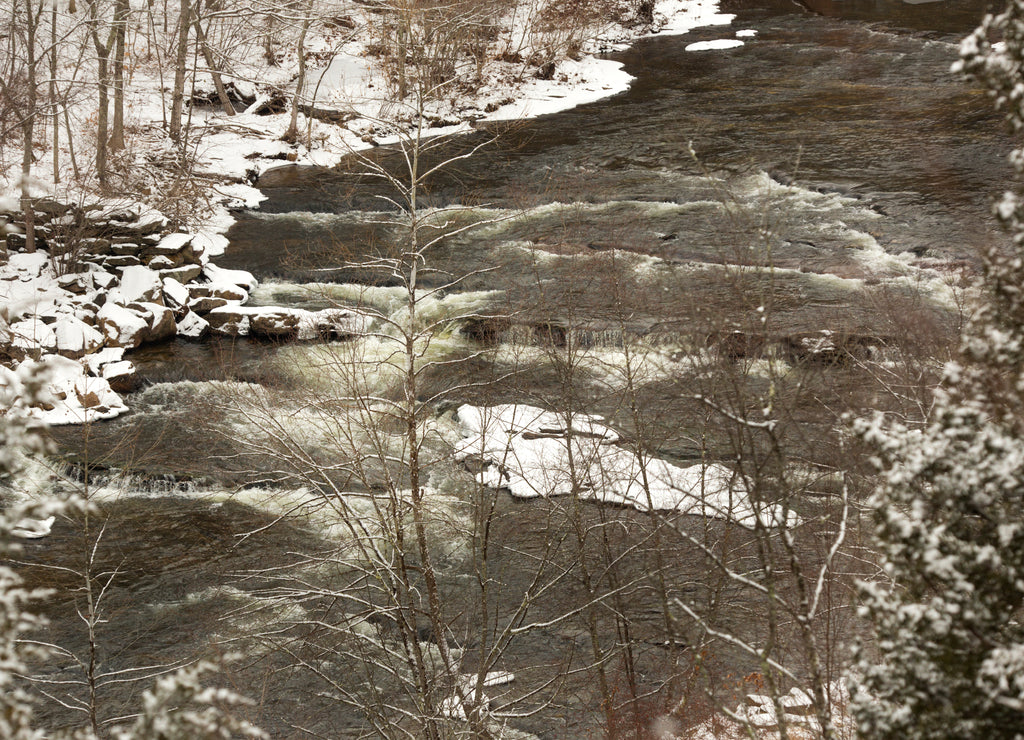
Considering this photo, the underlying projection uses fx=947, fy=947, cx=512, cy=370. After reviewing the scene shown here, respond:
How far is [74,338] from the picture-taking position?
52.7 feet

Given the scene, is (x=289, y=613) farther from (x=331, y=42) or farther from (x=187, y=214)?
(x=331, y=42)

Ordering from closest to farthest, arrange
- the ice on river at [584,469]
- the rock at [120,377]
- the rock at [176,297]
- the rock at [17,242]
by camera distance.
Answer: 1. the ice on river at [584,469]
2. the rock at [120,377]
3. the rock at [176,297]
4. the rock at [17,242]

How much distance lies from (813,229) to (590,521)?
30.5 feet

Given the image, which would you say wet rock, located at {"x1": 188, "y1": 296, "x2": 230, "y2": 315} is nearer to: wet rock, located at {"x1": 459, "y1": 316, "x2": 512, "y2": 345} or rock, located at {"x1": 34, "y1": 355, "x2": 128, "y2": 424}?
rock, located at {"x1": 34, "y1": 355, "x2": 128, "y2": 424}

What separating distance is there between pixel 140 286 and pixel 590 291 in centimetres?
860

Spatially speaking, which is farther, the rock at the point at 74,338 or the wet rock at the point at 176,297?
the wet rock at the point at 176,297

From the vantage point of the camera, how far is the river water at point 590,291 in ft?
33.9

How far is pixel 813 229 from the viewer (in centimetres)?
1825

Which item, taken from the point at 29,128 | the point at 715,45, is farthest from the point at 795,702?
the point at 715,45

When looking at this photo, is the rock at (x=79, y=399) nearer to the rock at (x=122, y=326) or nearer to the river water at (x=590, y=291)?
the river water at (x=590, y=291)

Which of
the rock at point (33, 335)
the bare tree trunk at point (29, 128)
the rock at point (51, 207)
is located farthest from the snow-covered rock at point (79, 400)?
the rock at point (51, 207)

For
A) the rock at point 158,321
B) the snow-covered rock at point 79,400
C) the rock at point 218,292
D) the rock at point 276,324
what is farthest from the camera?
the rock at point 218,292

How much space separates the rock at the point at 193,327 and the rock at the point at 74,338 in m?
1.52

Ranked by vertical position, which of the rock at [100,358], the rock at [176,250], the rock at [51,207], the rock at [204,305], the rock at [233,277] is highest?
the rock at [51,207]
